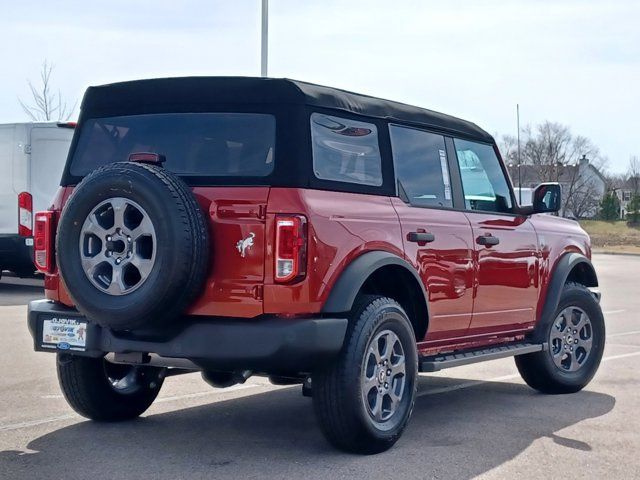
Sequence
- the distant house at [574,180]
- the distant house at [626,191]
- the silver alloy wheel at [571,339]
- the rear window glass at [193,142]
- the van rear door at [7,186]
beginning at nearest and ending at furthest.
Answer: the rear window glass at [193,142] < the silver alloy wheel at [571,339] < the van rear door at [7,186] < the distant house at [574,180] < the distant house at [626,191]

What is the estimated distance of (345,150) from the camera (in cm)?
585

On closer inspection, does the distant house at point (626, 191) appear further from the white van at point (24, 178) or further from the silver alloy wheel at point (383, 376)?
the silver alloy wheel at point (383, 376)

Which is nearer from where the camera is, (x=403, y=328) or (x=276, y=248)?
(x=276, y=248)

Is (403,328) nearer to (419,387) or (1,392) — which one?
(419,387)

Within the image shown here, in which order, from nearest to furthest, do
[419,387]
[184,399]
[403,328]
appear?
[403,328] → [184,399] → [419,387]

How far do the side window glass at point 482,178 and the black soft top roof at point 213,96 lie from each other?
0.97 metres

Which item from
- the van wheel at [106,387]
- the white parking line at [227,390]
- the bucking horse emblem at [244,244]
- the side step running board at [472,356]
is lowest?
the white parking line at [227,390]

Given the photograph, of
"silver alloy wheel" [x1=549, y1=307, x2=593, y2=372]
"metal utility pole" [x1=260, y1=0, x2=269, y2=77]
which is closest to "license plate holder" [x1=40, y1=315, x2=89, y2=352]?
"silver alloy wheel" [x1=549, y1=307, x2=593, y2=372]

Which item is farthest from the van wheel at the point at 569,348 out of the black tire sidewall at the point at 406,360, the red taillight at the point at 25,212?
the red taillight at the point at 25,212

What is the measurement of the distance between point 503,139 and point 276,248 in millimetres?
78171

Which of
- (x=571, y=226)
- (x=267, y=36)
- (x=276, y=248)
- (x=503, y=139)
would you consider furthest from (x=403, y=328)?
(x=503, y=139)

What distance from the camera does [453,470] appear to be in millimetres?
5301

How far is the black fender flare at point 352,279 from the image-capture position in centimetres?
535

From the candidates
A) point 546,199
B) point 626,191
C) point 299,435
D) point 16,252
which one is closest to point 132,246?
point 299,435
